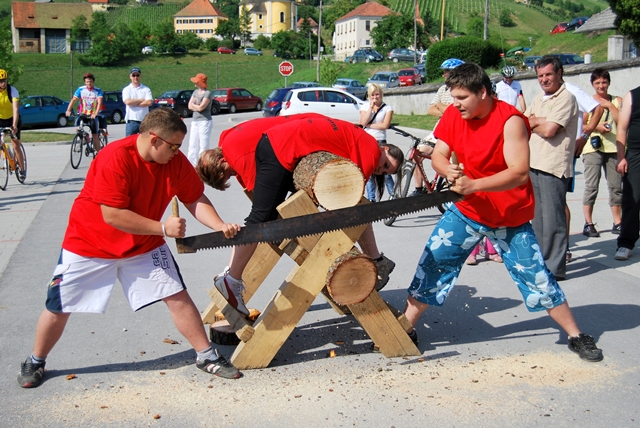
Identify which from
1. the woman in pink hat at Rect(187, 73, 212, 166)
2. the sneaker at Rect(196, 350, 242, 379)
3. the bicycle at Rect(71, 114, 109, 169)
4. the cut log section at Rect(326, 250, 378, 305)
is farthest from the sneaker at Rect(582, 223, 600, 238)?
the bicycle at Rect(71, 114, 109, 169)

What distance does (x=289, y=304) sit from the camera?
4688 millimetres

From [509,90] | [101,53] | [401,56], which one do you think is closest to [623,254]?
[509,90]

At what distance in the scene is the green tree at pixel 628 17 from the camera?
32.0 meters

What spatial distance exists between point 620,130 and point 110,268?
18.2ft

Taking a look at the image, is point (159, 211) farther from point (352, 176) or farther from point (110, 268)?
point (352, 176)

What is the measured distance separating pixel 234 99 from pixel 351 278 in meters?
38.8

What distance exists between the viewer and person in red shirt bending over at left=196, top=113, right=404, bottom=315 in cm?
472

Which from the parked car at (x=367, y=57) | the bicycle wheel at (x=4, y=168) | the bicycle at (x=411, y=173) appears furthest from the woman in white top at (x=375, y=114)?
the parked car at (x=367, y=57)

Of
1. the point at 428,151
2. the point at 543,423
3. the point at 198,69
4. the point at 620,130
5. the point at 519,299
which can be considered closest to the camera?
the point at 543,423

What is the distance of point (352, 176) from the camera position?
4.54 m

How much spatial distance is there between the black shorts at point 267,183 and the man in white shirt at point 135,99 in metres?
10.4

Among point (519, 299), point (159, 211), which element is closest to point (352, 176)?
point (159, 211)

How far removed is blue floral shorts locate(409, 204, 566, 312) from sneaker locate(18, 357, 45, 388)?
259cm

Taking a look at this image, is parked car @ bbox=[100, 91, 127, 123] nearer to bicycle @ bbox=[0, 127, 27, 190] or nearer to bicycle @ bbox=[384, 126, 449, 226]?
bicycle @ bbox=[0, 127, 27, 190]
